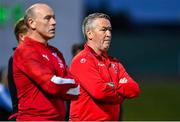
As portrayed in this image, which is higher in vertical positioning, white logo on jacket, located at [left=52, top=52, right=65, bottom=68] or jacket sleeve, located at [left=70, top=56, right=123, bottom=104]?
white logo on jacket, located at [left=52, top=52, right=65, bottom=68]

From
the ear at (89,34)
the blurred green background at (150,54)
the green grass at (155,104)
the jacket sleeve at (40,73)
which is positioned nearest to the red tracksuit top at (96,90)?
the ear at (89,34)

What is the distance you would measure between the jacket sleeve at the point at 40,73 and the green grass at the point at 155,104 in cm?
1193

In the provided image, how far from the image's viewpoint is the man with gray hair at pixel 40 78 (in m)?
6.34

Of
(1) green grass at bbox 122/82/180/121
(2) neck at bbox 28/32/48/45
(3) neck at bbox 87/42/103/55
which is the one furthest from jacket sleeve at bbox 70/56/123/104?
(1) green grass at bbox 122/82/180/121

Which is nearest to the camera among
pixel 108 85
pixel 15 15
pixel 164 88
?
pixel 108 85

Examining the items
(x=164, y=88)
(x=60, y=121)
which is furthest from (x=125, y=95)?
(x=164, y=88)

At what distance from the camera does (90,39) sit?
24.5ft

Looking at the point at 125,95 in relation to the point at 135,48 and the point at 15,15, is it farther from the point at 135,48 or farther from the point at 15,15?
the point at 135,48

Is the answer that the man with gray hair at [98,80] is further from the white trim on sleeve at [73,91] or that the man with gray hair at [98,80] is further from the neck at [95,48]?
the white trim on sleeve at [73,91]

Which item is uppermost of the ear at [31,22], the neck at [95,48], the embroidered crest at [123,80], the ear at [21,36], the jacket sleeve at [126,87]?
the ear at [31,22]

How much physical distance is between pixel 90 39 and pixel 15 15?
314 inches

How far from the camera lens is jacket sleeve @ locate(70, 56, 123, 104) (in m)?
7.12

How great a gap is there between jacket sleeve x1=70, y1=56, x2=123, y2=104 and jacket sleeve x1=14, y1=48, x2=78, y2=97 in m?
0.67

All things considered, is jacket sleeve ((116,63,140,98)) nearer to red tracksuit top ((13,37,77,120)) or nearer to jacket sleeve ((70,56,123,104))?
jacket sleeve ((70,56,123,104))
